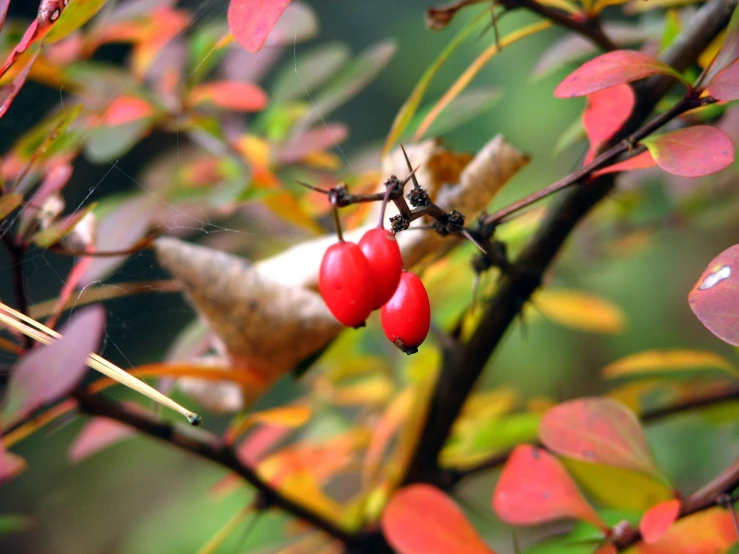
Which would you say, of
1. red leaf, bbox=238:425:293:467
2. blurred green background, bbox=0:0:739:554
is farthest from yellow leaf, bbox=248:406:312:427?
blurred green background, bbox=0:0:739:554

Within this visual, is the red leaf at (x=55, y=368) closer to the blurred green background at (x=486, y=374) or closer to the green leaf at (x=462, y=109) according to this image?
the green leaf at (x=462, y=109)

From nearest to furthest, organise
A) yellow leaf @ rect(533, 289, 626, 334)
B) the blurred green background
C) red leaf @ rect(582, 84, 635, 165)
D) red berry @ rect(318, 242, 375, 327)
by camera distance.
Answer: red berry @ rect(318, 242, 375, 327) < red leaf @ rect(582, 84, 635, 165) < yellow leaf @ rect(533, 289, 626, 334) < the blurred green background

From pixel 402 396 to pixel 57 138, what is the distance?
0.45m

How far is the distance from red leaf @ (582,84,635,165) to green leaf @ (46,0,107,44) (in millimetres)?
259

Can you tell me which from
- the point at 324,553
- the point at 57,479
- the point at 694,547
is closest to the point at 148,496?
the point at 57,479

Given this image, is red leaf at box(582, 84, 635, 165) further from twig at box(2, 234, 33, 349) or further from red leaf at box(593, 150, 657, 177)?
twig at box(2, 234, 33, 349)

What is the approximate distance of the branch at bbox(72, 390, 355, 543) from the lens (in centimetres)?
44

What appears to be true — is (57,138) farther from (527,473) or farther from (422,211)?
(527,473)

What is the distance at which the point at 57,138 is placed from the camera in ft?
1.21

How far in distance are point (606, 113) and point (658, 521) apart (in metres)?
0.22

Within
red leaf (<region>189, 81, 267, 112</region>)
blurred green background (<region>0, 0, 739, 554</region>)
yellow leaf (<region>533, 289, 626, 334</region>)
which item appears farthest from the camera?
blurred green background (<region>0, 0, 739, 554</region>)

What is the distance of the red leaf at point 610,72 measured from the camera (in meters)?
0.31

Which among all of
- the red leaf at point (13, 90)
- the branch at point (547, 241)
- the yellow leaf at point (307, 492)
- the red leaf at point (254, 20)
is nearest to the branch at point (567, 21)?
the branch at point (547, 241)

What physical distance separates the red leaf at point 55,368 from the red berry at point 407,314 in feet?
0.42
